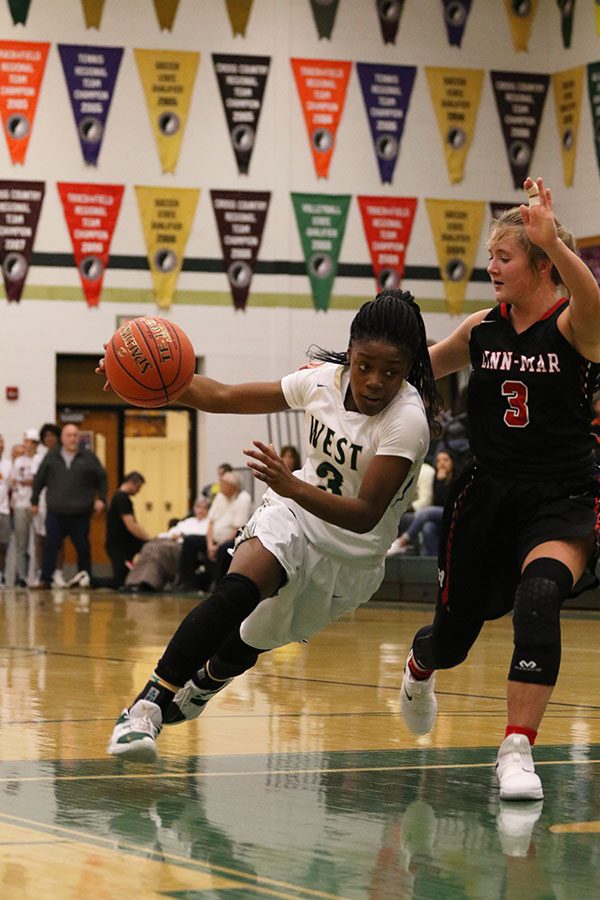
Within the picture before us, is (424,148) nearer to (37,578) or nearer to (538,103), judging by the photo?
(538,103)

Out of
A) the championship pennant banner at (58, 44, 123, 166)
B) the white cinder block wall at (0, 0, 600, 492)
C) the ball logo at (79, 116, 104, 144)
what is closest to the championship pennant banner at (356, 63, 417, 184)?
the white cinder block wall at (0, 0, 600, 492)

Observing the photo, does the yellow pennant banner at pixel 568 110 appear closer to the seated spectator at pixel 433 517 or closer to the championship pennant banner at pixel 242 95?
the championship pennant banner at pixel 242 95

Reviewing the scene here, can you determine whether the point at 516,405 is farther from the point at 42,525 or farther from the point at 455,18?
the point at 455,18

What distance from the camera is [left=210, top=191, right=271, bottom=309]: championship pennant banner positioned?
828 inches

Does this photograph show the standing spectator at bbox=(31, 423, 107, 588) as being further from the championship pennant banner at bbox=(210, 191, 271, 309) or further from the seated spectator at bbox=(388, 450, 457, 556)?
the championship pennant banner at bbox=(210, 191, 271, 309)

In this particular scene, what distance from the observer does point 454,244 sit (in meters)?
21.8

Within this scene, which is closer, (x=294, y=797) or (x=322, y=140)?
(x=294, y=797)

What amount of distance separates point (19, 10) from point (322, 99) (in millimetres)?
4182

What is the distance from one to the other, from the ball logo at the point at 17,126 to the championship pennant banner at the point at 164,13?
2234 millimetres

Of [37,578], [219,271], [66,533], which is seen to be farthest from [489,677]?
[219,271]

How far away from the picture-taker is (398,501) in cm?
427

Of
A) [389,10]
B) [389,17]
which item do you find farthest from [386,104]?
[389,10]

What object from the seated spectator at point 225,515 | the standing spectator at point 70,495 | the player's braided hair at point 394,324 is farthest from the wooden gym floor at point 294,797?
the standing spectator at point 70,495

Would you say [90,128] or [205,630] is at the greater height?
[90,128]
